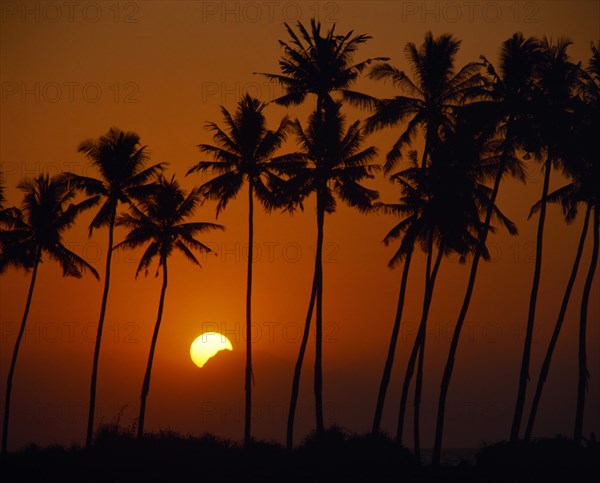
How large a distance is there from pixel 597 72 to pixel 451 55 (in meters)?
7.12

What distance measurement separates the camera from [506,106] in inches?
1640

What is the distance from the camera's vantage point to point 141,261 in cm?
5197

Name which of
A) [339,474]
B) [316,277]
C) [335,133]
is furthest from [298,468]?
[335,133]

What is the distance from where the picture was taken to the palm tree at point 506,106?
4112cm

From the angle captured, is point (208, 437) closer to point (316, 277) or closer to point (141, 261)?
point (316, 277)

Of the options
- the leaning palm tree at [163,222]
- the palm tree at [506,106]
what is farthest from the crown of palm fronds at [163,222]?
the palm tree at [506,106]

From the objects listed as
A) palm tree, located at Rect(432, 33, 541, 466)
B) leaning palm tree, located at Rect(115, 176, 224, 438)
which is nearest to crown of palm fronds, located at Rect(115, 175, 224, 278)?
leaning palm tree, located at Rect(115, 176, 224, 438)

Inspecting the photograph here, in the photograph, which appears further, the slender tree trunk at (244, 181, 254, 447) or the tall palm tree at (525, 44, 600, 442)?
the slender tree trunk at (244, 181, 254, 447)

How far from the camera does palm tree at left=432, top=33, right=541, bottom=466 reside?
4112cm

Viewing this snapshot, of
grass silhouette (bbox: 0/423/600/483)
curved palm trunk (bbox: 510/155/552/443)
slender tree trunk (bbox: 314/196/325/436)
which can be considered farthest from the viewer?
slender tree trunk (bbox: 314/196/325/436)

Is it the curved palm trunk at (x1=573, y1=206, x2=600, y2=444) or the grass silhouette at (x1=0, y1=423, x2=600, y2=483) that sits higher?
the curved palm trunk at (x1=573, y1=206, x2=600, y2=444)

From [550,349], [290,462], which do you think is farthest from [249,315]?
[550,349]

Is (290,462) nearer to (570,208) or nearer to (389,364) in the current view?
(389,364)

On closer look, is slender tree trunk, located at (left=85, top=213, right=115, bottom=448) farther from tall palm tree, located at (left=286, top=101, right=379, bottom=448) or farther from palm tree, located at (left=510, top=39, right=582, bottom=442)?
palm tree, located at (left=510, top=39, right=582, bottom=442)
